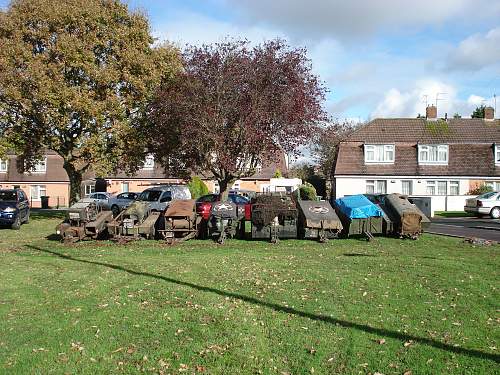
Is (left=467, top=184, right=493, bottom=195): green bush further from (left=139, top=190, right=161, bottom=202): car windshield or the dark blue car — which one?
the dark blue car

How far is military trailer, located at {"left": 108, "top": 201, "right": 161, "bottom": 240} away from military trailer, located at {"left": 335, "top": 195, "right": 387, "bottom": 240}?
672cm

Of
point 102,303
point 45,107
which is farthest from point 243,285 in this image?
point 45,107

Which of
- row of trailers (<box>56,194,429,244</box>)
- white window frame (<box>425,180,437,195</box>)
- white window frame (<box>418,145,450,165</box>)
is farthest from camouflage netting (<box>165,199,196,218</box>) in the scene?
white window frame (<box>418,145,450,165</box>)

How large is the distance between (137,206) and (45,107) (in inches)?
357

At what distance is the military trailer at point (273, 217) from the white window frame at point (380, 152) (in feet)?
77.1

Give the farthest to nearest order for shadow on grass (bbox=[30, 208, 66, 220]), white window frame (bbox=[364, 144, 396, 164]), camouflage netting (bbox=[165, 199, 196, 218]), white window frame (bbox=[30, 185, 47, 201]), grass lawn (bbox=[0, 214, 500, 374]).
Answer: white window frame (bbox=[30, 185, 47, 201]) < white window frame (bbox=[364, 144, 396, 164]) < shadow on grass (bbox=[30, 208, 66, 220]) < camouflage netting (bbox=[165, 199, 196, 218]) < grass lawn (bbox=[0, 214, 500, 374])

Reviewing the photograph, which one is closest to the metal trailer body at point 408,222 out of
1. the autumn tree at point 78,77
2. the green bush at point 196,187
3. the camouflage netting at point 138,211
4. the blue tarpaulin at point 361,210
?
the blue tarpaulin at point 361,210

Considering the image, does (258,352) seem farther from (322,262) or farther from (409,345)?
(322,262)

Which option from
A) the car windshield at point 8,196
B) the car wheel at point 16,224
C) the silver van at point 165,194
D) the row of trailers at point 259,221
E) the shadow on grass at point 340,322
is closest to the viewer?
the shadow on grass at point 340,322

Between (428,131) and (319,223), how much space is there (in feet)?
87.8

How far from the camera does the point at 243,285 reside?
10.1 meters

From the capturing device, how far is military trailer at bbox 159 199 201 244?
18.2m

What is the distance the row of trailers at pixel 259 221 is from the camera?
17859mm

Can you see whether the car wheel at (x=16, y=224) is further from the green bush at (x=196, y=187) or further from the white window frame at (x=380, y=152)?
the white window frame at (x=380, y=152)
